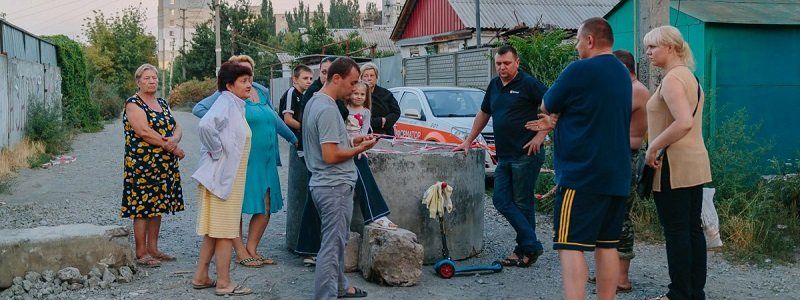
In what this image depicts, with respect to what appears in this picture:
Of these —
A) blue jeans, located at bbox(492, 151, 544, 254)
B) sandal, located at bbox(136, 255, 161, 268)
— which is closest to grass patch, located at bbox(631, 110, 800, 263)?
blue jeans, located at bbox(492, 151, 544, 254)

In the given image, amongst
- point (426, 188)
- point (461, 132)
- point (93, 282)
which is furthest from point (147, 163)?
point (461, 132)

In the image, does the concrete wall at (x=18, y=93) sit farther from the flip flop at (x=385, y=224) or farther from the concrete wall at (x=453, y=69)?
the flip flop at (x=385, y=224)

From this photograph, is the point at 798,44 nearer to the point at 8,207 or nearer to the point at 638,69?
the point at 638,69

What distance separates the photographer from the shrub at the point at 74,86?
2508 centimetres

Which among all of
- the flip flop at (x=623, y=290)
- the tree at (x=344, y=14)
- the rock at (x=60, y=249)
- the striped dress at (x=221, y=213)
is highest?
the tree at (x=344, y=14)

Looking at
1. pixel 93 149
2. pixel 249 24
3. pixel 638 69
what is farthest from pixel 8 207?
pixel 249 24

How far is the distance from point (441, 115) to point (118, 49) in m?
39.7

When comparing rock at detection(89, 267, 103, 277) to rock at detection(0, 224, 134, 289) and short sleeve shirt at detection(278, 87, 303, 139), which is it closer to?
rock at detection(0, 224, 134, 289)

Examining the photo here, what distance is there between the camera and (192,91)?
55.1 meters

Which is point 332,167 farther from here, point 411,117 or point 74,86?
point 74,86

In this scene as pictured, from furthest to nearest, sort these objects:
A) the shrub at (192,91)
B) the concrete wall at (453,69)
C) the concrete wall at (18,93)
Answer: the shrub at (192,91), the concrete wall at (453,69), the concrete wall at (18,93)

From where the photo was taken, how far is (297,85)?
7.78 meters

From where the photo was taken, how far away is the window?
12674mm

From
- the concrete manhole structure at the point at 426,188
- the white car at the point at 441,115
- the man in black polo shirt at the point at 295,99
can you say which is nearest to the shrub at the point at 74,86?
the white car at the point at 441,115
